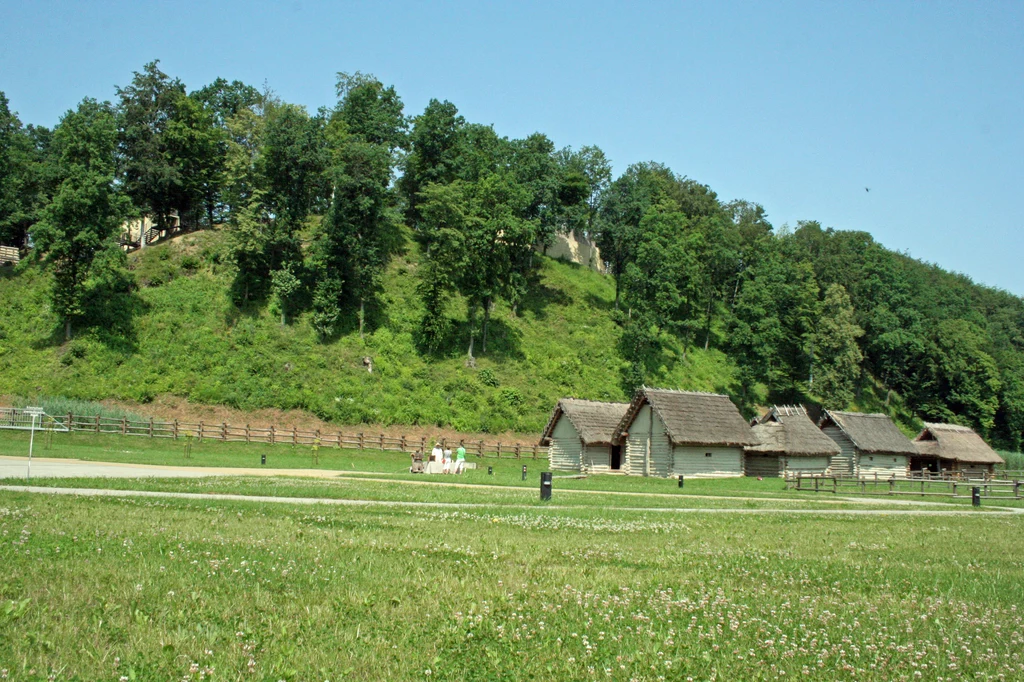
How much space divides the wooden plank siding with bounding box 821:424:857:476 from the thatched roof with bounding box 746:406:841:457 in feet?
12.6

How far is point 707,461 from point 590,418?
7.77 metres

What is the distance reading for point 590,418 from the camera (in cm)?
5275

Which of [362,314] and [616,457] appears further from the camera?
[362,314]

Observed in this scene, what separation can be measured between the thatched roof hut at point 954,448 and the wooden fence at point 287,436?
111 ft

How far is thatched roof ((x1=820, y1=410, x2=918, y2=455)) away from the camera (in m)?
62.5

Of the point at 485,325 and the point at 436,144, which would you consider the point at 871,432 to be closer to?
the point at 485,325

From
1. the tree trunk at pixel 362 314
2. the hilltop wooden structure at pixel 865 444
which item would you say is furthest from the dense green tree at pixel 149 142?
the hilltop wooden structure at pixel 865 444

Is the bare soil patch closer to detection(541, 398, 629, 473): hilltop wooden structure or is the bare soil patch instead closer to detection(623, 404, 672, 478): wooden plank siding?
detection(541, 398, 629, 473): hilltop wooden structure

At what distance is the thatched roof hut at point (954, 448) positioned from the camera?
68.5 meters

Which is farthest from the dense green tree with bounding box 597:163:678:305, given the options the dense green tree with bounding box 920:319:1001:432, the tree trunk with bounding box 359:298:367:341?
the dense green tree with bounding box 920:319:1001:432

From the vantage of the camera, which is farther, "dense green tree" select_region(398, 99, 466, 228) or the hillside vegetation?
"dense green tree" select_region(398, 99, 466, 228)

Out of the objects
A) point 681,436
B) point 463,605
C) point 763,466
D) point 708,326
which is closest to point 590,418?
point 681,436

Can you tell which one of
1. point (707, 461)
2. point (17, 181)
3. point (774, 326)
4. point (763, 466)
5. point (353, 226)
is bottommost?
point (763, 466)

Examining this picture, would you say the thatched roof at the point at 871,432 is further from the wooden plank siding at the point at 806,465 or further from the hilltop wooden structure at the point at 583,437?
the hilltop wooden structure at the point at 583,437
